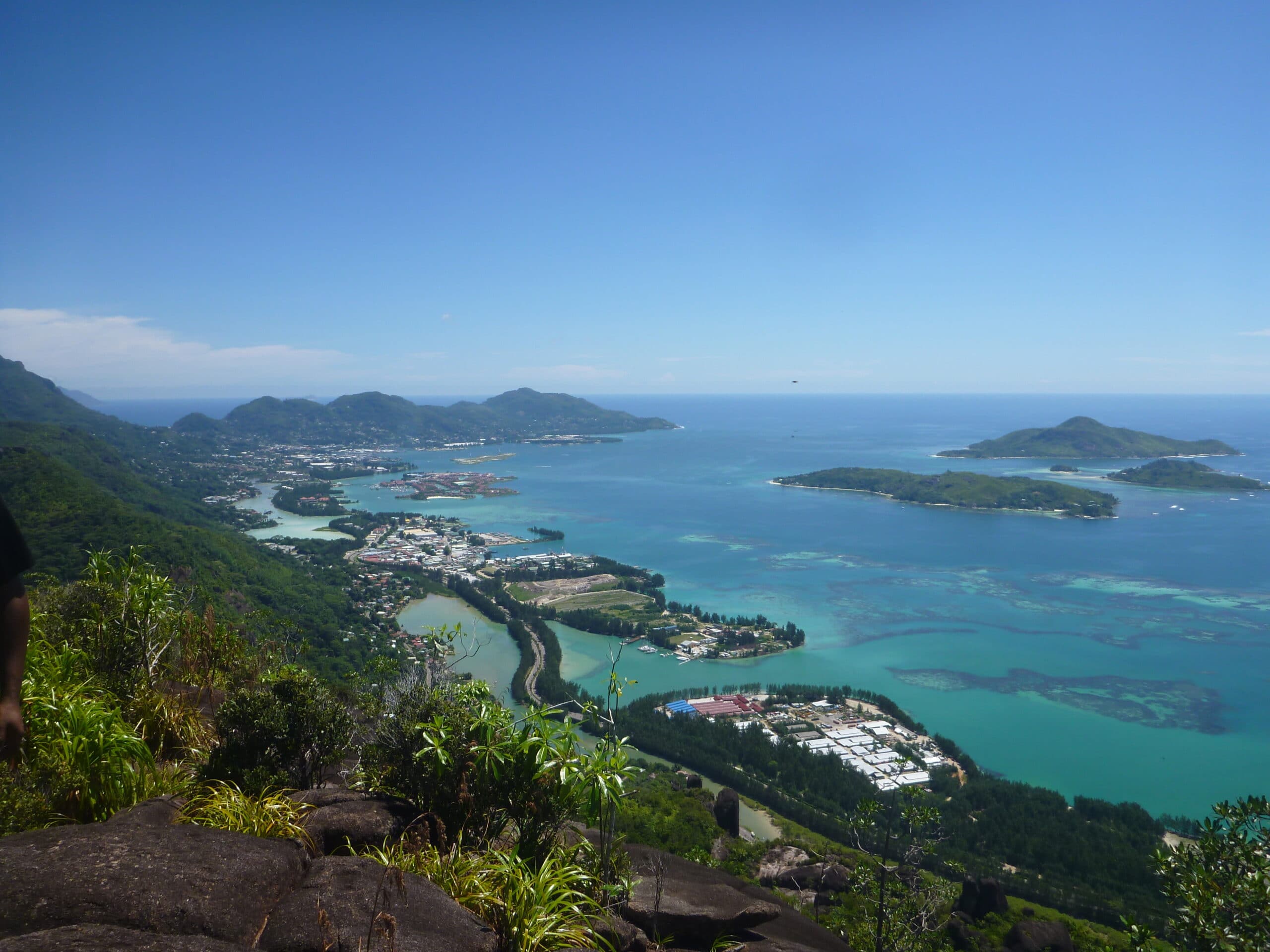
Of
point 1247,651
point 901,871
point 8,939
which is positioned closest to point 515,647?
point 901,871

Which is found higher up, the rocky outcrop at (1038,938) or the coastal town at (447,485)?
the coastal town at (447,485)

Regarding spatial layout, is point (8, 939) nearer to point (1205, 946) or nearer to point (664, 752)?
point (1205, 946)

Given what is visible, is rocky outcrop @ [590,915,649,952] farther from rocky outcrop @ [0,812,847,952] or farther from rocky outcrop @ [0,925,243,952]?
rocky outcrop @ [0,925,243,952]

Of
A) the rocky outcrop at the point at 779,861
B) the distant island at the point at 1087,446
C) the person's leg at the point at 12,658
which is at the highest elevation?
the person's leg at the point at 12,658

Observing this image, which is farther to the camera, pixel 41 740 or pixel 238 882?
pixel 41 740

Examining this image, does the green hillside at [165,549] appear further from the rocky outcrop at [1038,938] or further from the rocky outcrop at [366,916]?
the rocky outcrop at [366,916]

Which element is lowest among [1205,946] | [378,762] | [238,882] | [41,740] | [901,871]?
[901,871]

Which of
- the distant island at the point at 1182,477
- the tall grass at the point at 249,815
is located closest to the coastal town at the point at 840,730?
the tall grass at the point at 249,815
